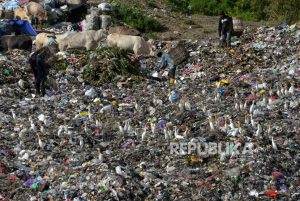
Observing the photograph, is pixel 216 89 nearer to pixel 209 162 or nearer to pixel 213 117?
pixel 213 117

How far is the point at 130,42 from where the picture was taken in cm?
1552

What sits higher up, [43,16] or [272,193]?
[43,16]

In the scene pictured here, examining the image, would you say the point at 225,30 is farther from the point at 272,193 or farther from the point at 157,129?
the point at 272,193

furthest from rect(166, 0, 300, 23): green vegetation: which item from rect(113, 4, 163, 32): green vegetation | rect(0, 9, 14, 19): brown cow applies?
rect(0, 9, 14, 19): brown cow

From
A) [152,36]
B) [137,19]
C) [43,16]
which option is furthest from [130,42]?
[43,16]

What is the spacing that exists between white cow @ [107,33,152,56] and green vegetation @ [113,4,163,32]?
3181 millimetres

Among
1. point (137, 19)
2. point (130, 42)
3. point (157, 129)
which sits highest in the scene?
point (130, 42)

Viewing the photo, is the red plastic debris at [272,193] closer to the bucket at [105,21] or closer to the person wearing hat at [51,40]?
the person wearing hat at [51,40]

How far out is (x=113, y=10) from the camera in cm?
1958

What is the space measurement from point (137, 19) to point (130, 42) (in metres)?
3.97

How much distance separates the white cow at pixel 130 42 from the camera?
1537 centimetres

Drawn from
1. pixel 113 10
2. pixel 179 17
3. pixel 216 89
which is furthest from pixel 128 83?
pixel 179 17

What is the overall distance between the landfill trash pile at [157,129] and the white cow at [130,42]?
63 cm

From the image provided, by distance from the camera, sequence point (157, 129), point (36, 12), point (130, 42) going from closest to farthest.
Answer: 1. point (157, 129)
2. point (130, 42)
3. point (36, 12)
